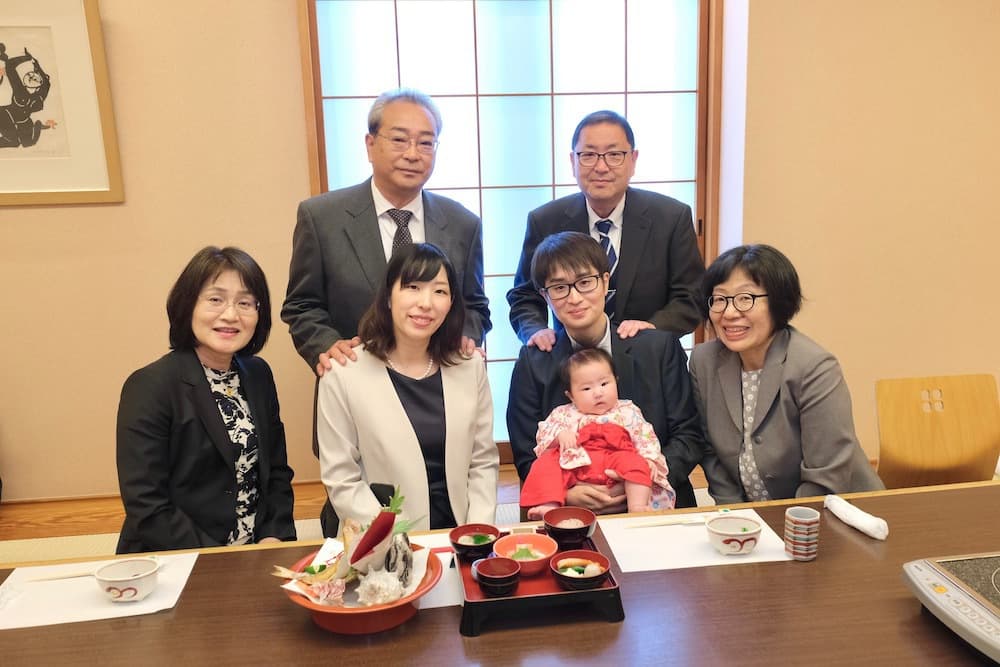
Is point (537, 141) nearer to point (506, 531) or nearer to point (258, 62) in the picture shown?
point (258, 62)

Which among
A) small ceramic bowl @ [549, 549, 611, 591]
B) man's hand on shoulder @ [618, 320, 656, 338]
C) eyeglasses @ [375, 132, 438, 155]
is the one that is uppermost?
eyeglasses @ [375, 132, 438, 155]

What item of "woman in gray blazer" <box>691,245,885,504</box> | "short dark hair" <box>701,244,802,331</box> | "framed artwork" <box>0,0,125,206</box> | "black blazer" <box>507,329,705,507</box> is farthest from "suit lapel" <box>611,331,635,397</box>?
"framed artwork" <box>0,0,125,206</box>

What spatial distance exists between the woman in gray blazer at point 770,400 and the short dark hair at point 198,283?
117 cm

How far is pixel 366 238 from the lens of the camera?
224cm

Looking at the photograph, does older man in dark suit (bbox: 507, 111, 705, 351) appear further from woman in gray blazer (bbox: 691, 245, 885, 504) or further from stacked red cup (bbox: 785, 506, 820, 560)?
stacked red cup (bbox: 785, 506, 820, 560)

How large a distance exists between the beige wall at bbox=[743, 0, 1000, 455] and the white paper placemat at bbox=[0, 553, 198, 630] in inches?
114

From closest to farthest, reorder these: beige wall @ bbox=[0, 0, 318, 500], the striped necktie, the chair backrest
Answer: the chair backrest, the striped necktie, beige wall @ bbox=[0, 0, 318, 500]

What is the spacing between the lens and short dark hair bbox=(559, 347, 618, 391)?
1886 millimetres

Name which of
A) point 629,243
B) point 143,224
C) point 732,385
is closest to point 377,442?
point 732,385

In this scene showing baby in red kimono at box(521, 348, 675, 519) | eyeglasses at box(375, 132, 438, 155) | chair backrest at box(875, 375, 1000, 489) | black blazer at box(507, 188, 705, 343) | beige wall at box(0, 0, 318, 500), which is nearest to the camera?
baby in red kimono at box(521, 348, 675, 519)

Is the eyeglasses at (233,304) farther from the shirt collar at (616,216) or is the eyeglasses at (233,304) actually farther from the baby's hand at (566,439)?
the shirt collar at (616,216)

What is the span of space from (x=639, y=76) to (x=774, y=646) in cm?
301

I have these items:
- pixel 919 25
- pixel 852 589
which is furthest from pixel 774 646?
pixel 919 25

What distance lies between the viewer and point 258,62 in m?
3.09
